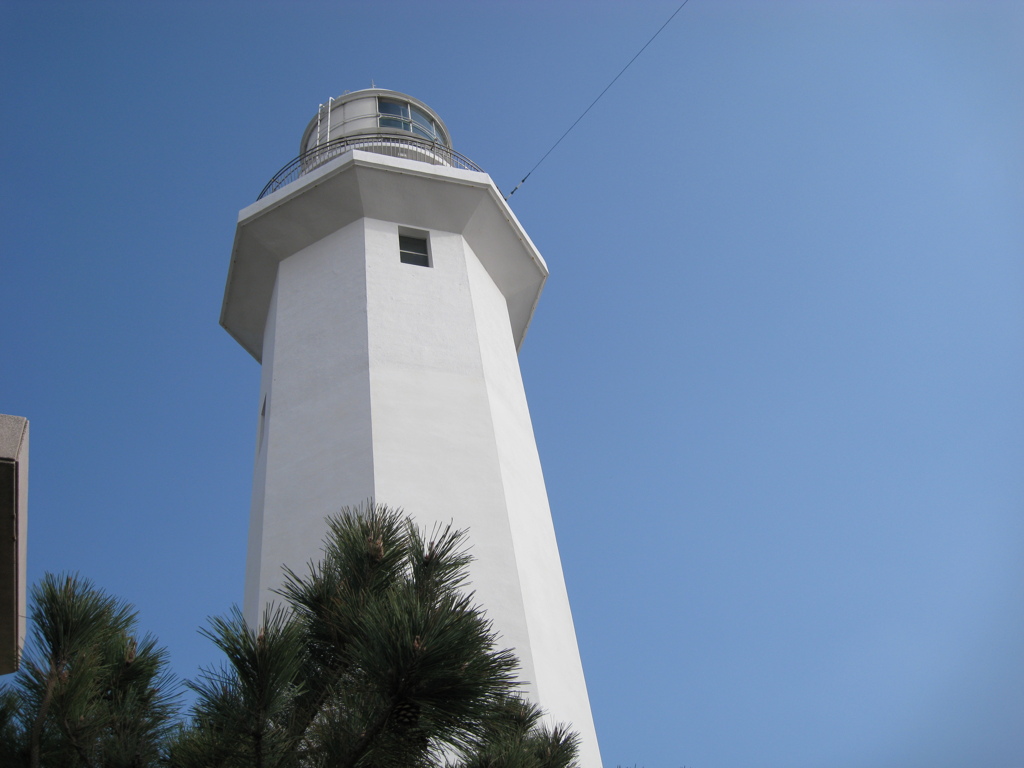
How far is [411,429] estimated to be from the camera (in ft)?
42.1

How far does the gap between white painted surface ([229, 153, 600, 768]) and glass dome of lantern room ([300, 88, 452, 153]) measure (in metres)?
3.63

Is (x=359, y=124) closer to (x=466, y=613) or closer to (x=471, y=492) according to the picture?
(x=471, y=492)

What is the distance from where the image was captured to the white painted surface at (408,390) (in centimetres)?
1175

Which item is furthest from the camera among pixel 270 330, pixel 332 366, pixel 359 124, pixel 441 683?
pixel 359 124

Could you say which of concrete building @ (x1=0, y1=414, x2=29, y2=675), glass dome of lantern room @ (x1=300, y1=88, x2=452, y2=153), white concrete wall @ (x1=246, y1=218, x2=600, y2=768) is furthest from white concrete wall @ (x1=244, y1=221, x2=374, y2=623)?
concrete building @ (x1=0, y1=414, x2=29, y2=675)

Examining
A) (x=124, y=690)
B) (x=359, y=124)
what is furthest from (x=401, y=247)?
(x=124, y=690)

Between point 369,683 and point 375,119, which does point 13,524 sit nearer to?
point 369,683

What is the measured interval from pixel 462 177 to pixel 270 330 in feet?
12.4

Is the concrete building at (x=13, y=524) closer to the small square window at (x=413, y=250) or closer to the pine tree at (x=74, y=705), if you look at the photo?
the pine tree at (x=74, y=705)

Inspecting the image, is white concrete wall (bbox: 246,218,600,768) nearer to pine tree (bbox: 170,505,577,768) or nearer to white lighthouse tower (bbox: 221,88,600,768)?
white lighthouse tower (bbox: 221,88,600,768)

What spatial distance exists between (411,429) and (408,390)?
2.41 ft

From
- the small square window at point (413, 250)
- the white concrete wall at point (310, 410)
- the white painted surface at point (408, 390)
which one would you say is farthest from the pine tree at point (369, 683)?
the small square window at point (413, 250)

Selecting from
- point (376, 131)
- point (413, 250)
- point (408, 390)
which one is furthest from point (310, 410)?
point (376, 131)

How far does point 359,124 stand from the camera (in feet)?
66.4
